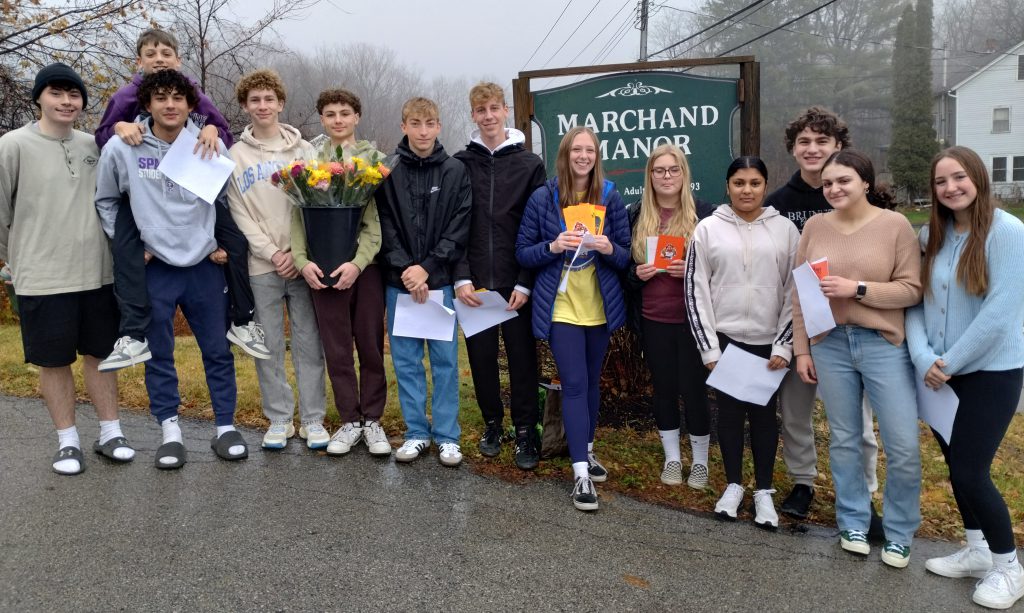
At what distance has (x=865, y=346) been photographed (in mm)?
3496

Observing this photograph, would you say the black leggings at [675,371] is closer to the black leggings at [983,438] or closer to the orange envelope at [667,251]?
the orange envelope at [667,251]

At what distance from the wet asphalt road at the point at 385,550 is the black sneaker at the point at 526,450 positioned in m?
0.23

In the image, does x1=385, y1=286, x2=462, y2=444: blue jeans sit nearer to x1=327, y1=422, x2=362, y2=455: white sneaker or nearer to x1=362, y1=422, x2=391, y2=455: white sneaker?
x1=362, y1=422, x2=391, y2=455: white sneaker

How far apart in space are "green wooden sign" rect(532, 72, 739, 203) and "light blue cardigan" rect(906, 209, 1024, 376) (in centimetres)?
229

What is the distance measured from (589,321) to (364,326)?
4.70 feet

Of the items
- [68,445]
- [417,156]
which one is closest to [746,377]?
[417,156]

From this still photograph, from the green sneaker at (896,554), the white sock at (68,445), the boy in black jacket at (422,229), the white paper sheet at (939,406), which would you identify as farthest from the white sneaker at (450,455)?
the white paper sheet at (939,406)

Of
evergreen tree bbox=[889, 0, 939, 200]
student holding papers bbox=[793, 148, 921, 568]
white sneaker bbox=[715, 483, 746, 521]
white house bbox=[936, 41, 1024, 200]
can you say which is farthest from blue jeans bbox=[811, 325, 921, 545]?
white house bbox=[936, 41, 1024, 200]

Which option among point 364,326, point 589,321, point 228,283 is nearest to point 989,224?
point 589,321

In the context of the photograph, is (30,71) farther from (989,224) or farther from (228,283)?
(989,224)

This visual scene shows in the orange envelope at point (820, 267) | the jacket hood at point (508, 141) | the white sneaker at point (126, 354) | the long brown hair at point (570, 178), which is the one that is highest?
the jacket hood at point (508, 141)

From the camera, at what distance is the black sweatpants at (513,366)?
4.49 metres

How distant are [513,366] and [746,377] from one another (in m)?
1.40

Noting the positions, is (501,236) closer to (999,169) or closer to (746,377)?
(746,377)
